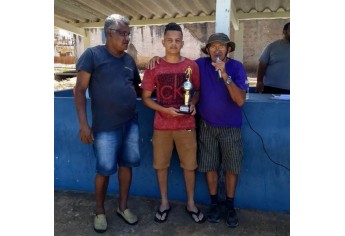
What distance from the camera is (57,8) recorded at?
18.4 feet

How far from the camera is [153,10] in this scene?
6.11m

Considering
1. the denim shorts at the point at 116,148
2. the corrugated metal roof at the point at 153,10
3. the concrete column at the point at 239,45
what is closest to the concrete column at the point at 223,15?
the denim shorts at the point at 116,148

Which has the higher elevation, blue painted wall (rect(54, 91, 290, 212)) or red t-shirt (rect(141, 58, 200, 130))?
red t-shirt (rect(141, 58, 200, 130))

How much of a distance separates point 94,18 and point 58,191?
4045mm

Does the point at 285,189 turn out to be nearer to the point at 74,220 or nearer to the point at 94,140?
the point at 94,140

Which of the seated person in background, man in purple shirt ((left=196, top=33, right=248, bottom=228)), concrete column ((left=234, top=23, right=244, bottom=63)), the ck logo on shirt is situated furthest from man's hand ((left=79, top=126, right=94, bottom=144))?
concrete column ((left=234, top=23, right=244, bottom=63))

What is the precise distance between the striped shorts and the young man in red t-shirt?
0.09m

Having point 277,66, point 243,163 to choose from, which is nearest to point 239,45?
point 277,66

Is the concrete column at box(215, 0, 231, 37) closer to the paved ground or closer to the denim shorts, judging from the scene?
the denim shorts

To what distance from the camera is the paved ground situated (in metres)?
3.08

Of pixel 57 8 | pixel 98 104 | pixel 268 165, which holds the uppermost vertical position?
pixel 57 8

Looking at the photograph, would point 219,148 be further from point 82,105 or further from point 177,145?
point 82,105

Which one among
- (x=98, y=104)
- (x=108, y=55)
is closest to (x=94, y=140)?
(x=98, y=104)

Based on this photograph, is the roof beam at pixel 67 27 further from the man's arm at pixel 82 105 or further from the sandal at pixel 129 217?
the sandal at pixel 129 217
